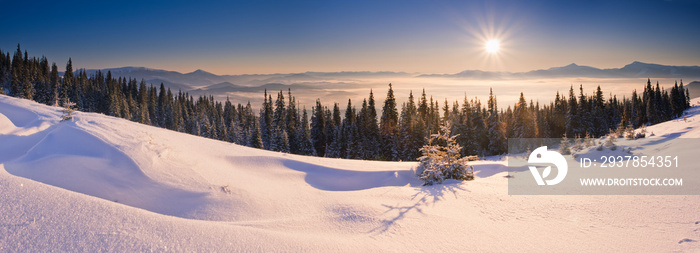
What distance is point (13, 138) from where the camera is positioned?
18.4 feet

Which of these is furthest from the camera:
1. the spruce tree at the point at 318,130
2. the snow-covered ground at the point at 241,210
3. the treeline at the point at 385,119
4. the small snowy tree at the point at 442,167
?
the spruce tree at the point at 318,130

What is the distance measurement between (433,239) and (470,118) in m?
60.5

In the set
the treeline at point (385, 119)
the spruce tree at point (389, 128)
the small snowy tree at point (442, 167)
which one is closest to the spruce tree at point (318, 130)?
the treeline at point (385, 119)

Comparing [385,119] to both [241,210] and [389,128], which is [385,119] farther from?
[241,210]

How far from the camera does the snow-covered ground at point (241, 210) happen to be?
2.82 m

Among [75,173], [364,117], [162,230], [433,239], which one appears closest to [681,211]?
[433,239]

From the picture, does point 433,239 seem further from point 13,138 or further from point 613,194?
point 13,138

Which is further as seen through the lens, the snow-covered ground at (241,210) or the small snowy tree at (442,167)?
the small snowy tree at (442,167)

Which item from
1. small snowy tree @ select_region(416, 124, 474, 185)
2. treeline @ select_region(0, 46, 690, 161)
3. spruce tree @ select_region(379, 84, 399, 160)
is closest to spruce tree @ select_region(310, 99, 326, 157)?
treeline @ select_region(0, 46, 690, 161)

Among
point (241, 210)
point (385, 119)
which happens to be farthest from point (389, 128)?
point (241, 210)

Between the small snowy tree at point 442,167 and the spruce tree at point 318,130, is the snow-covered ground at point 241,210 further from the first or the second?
the spruce tree at point 318,130

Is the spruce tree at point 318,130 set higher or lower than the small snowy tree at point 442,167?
lower

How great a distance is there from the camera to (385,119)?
66312mm

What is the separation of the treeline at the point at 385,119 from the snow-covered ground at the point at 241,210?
41.0 m
